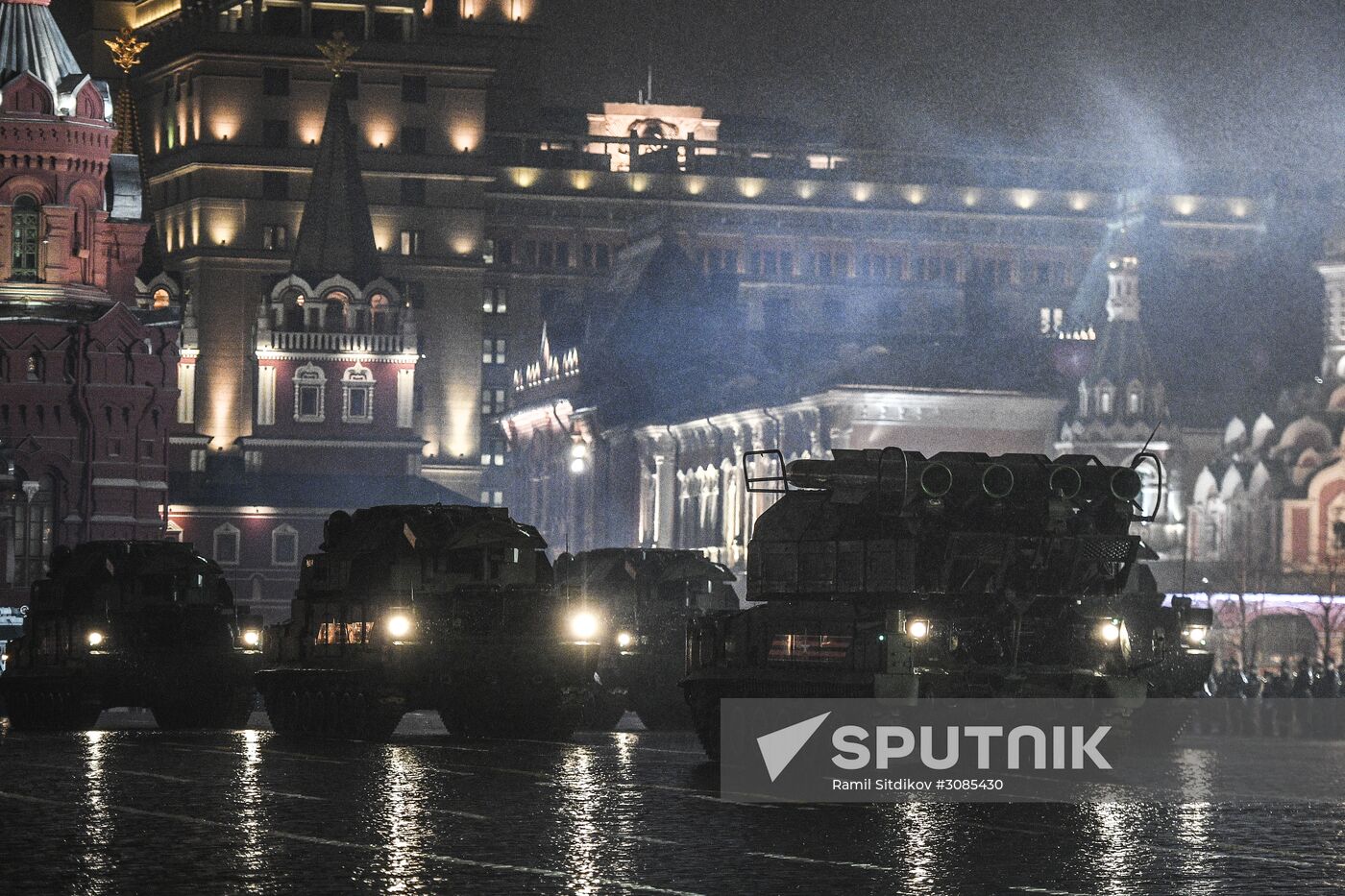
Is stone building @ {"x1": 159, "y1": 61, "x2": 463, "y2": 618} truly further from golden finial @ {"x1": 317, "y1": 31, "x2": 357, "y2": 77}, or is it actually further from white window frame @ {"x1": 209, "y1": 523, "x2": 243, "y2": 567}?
white window frame @ {"x1": 209, "y1": 523, "x2": 243, "y2": 567}

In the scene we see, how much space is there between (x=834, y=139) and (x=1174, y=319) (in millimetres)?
58615

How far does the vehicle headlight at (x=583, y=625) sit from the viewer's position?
126 feet

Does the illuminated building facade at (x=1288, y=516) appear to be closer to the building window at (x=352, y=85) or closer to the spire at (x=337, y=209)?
the spire at (x=337, y=209)

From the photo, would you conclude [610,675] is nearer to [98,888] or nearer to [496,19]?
[98,888]

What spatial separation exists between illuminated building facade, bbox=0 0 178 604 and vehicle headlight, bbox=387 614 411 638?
54021 millimetres

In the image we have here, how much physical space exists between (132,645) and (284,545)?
232 feet

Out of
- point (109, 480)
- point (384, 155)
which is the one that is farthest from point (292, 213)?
point (109, 480)

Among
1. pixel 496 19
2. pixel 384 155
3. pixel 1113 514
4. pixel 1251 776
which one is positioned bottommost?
pixel 1251 776

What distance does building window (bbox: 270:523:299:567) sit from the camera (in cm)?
11312

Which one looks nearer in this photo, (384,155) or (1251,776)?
(1251,776)

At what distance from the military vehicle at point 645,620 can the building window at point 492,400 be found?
11226cm

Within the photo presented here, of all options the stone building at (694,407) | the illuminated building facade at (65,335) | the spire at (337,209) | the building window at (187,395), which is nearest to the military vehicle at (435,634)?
the stone building at (694,407)

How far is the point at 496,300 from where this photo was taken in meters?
164

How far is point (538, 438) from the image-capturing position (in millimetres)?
134000
